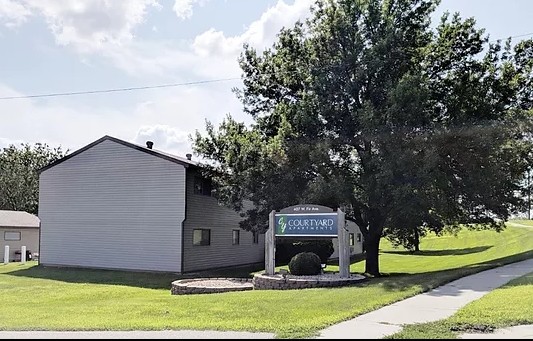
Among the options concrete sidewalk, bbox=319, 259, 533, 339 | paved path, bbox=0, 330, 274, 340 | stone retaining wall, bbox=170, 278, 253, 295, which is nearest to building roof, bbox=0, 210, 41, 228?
stone retaining wall, bbox=170, 278, 253, 295

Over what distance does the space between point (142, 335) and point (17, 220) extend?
3181 centimetres

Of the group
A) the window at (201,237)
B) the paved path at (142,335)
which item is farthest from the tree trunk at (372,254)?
the paved path at (142,335)

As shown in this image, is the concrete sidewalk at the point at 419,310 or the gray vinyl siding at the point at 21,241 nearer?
the concrete sidewalk at the point at 419,310

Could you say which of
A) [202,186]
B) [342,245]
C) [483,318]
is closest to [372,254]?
[342,245]

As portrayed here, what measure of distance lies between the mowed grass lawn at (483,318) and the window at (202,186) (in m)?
14.9

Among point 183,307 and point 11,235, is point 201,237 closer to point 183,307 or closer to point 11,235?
point 183,307

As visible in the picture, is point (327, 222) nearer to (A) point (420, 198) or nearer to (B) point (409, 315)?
(A) point (420, 198)

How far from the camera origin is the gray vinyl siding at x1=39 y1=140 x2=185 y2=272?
22281 mm

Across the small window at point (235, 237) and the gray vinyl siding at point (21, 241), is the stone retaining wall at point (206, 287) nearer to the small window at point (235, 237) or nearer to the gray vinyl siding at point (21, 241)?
the small window at point (235, 237)

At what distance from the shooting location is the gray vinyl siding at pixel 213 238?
22.6 metres

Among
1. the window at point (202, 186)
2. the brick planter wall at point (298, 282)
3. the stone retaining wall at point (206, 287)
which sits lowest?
the stone retaining wall at point (206, 287)

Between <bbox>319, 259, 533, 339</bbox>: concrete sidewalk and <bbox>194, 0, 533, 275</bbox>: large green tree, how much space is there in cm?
369

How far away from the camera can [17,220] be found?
35.7 m

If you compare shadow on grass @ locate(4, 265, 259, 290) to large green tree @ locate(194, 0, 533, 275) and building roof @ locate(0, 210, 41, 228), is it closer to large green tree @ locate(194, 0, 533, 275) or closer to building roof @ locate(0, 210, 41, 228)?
large green tree @ locate(194, 0, 533, 275)
